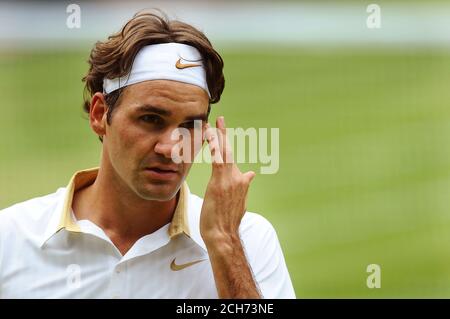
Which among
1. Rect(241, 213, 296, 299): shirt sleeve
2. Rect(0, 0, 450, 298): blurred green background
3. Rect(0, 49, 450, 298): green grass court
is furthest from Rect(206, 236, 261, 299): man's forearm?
Rect(0, 0, 450, 298): blurred green background

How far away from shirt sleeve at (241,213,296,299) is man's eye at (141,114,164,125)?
502 mm

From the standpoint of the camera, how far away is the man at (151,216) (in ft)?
8.11

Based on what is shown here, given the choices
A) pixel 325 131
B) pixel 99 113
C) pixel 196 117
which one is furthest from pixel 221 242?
pixel 325 131

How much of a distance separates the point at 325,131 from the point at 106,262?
5.38m

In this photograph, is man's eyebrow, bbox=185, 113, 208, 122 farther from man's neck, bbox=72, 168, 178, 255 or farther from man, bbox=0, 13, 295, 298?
man's neck, bbox=72, 168, 178, 255

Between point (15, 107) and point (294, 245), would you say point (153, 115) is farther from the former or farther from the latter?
point (15, 107)

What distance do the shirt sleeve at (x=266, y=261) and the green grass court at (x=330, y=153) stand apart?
2.70m

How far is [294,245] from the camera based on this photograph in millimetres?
6301

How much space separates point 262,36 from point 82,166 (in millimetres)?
2611

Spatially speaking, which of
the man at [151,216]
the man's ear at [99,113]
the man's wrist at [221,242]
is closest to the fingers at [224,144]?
the man at [151,216]

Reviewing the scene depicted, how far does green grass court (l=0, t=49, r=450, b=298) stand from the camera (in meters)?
6.05

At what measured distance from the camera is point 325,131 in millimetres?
7637

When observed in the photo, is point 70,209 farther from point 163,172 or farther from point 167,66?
point 167,66
